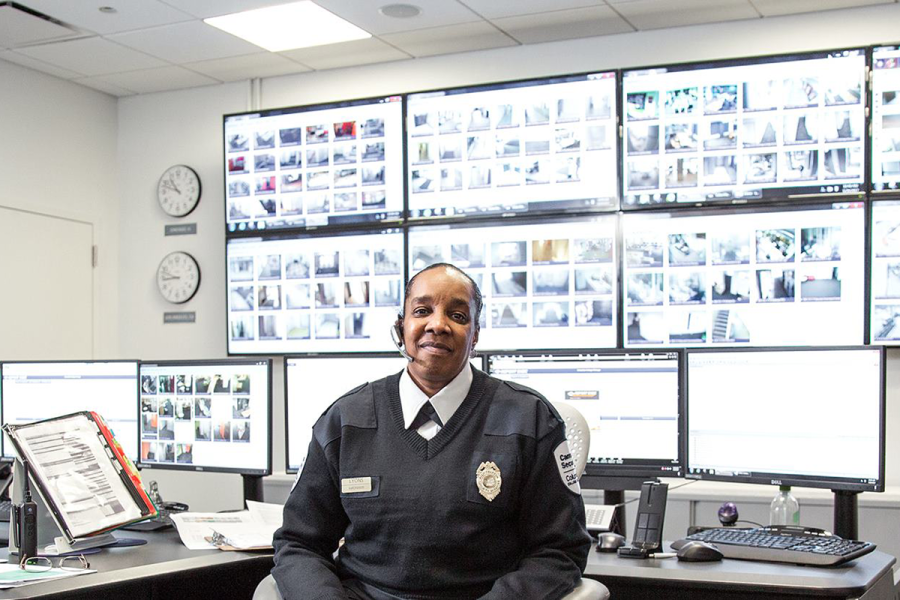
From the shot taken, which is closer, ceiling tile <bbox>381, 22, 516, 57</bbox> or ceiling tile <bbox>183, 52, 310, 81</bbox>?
ceiling tile <bbox>381, 22, 516, 57</bbox>

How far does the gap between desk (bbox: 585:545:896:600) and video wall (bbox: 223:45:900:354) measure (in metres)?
1.67

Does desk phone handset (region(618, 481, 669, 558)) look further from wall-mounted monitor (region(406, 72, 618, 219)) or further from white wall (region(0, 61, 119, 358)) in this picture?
Answer: white wall (region(0, 61, 119, 358))

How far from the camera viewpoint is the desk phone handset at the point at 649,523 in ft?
7.30

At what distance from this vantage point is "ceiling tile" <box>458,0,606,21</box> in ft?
12.5

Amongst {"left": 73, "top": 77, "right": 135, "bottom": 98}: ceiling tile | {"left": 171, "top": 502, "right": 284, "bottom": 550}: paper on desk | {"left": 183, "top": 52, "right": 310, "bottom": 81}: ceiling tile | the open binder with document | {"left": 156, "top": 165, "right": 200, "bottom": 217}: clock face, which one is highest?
{"left": 183, "top": 52, "right": 310, "bottom": 81}: ceiling tile

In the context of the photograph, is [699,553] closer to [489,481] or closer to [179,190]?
[489,481]

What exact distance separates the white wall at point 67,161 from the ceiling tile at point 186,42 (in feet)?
2.25

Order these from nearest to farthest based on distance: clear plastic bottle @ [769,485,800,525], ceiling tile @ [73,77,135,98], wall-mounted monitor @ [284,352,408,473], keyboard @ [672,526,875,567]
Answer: keyboard @ [672,526,875,567] < clear plastic bottle @ [769,485,800,525] < wall-mounted monitor @ [284,352,408,473] < ceiling tile @ [73,77,135,98]

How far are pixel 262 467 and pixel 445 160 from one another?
5.87ft

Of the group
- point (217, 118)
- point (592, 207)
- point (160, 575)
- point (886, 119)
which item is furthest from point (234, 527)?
point (217, 118)

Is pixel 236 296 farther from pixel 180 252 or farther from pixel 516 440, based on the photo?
pixel 516 440

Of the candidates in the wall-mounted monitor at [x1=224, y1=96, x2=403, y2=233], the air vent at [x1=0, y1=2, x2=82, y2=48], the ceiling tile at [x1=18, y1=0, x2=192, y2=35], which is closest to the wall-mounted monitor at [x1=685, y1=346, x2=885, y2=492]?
the wall-mounted monitor at [x1=224, y1=96, x2=403, y2=233]

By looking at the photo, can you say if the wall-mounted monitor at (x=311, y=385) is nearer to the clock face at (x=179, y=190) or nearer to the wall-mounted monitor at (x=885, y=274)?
the wall-mounted monitor at (x=885, y=274)

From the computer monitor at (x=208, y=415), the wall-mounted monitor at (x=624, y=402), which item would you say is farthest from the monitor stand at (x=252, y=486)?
the wall-mounted monitor at (x=624, y=402)
